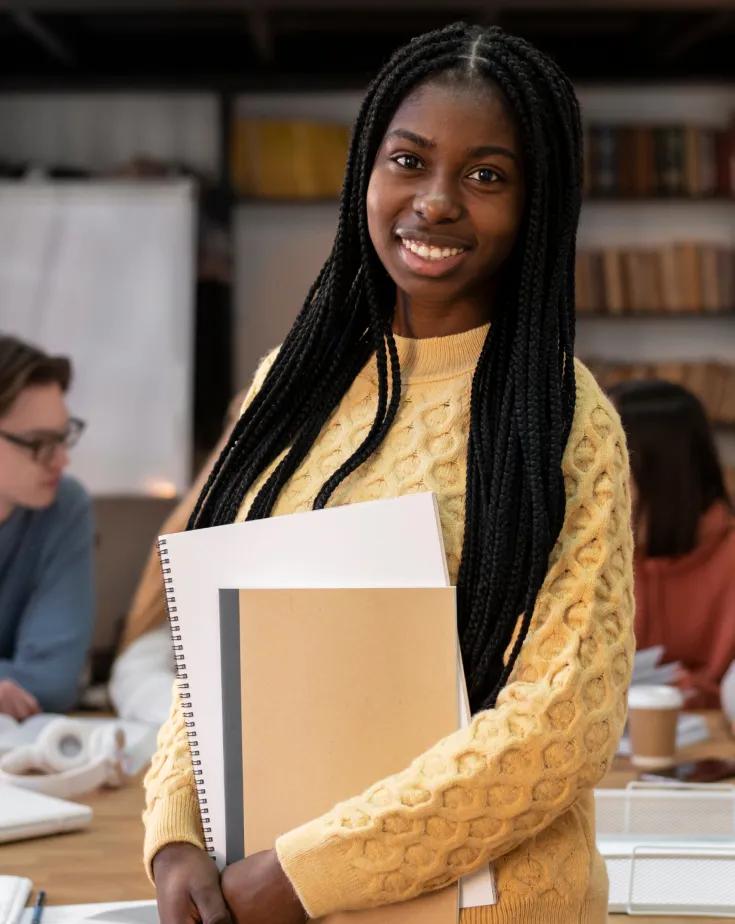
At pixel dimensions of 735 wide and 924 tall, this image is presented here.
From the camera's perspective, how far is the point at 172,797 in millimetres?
1020

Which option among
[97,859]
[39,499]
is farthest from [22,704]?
[97,859]

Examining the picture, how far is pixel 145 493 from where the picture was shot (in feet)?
15.7

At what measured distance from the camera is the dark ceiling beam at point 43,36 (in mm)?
4742

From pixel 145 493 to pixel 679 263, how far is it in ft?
7.58

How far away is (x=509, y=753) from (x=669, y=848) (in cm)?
66

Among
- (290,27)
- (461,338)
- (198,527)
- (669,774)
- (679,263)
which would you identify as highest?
(290,27)

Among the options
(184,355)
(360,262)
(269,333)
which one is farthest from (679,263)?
(360,262)

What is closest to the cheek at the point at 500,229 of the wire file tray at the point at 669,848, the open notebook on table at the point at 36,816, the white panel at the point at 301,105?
the wire file tray at the point at 669,848

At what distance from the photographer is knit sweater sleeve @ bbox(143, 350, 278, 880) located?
0.99 m

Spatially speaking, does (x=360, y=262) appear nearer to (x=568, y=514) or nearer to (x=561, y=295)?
(x=561, y=295)

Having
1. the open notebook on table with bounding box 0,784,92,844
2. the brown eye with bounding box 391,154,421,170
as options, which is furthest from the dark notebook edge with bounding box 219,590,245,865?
the open notebook on table with bounding box 0,784,92,844

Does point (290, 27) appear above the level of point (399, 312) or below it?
above

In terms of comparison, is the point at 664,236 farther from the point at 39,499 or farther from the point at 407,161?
the point at 407,161

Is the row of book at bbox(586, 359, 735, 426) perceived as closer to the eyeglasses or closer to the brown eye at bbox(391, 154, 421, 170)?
the eyeglasses
